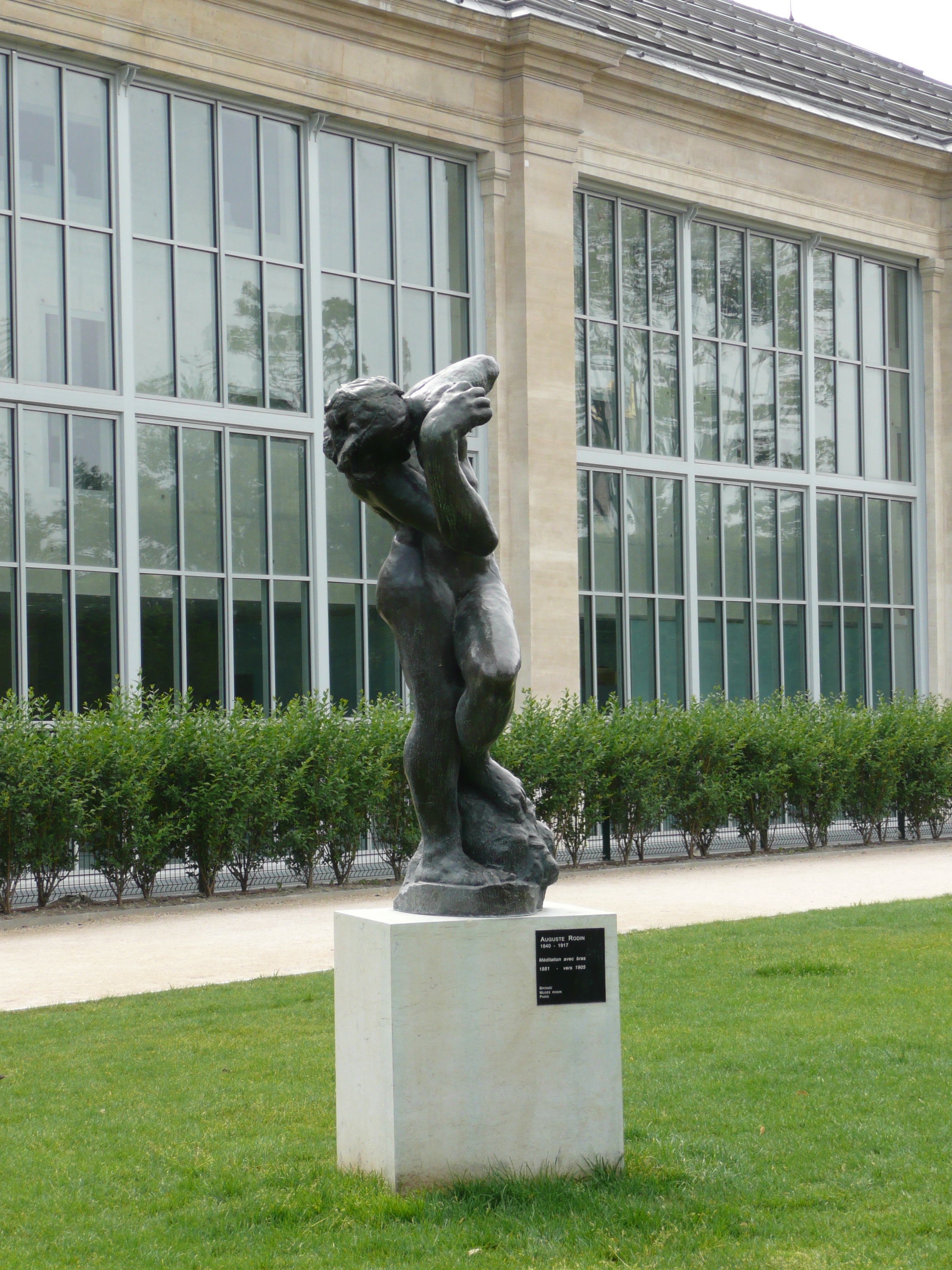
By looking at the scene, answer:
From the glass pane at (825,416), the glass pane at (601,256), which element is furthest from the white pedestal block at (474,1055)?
the glass pane at (825,416)

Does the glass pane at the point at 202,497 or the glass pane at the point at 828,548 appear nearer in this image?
the glass pane at the point at 202,497

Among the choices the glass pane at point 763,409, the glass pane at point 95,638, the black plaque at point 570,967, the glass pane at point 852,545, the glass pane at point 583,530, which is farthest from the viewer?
the glass pane at point 852,545

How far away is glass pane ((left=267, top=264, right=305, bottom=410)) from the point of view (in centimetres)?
2086

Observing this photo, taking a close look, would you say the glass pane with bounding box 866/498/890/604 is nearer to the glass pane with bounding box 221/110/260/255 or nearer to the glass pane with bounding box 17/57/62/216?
the glass pane with bounding box 221/110/260/255

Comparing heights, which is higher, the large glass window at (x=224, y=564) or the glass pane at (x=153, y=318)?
the glass pane at (x=153, y=318)

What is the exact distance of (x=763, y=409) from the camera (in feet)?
88.0

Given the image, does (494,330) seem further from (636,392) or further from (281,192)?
(281,192)

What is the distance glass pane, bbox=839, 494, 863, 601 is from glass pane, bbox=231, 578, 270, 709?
11870mm

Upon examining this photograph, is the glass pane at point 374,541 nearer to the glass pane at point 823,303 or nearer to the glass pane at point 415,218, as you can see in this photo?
the glass pane at point 415,218

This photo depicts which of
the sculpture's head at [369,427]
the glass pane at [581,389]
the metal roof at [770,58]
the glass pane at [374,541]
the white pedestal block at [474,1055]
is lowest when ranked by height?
the white pedestal block at [474,1055]

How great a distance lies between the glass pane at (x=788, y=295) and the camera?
1066 inches

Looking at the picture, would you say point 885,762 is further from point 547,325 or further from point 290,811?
point 290,811

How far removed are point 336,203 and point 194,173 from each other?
2.20 m

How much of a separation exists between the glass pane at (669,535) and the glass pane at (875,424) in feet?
15.9
